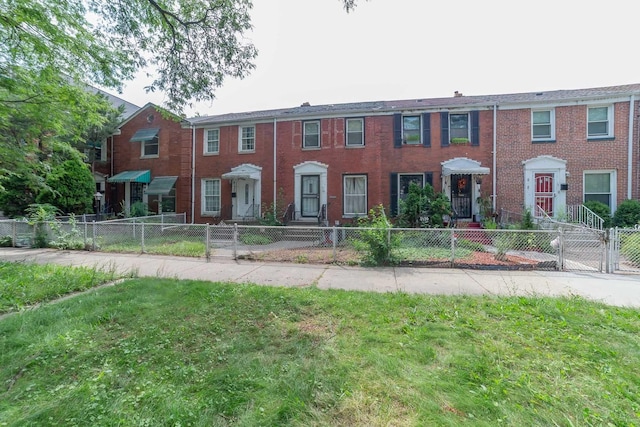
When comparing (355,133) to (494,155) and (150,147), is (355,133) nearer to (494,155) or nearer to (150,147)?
(494,155)

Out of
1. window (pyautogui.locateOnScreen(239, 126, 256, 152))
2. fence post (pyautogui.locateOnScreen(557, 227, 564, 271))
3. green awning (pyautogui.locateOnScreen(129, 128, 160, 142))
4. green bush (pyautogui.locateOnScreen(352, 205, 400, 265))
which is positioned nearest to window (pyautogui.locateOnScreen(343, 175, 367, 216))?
window (pyautogui.locateOnScreen(239, 126, 256, 152))

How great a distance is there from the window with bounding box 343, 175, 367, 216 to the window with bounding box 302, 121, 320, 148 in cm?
241

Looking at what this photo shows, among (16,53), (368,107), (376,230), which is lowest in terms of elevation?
(376,230)

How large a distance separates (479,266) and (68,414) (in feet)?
24.8

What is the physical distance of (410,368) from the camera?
272 cm

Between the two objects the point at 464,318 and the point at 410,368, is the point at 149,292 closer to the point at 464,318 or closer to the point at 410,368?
the point at 410,368

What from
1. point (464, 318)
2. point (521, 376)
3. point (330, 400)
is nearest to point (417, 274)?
point (464, 318)

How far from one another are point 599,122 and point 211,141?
59.2 feet

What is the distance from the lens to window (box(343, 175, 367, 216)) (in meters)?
14.1

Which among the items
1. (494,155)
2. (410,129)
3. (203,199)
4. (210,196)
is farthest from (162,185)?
(494,155)

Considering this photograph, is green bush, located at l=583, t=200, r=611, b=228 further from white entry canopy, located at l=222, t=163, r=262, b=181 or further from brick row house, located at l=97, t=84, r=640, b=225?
white entry canopy, located at l=222, t=163, r=262, b=181

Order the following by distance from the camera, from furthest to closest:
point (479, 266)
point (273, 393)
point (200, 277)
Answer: point (479, 266) → point (200, 277) → point (273, 393)

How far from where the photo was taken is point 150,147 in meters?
17.2

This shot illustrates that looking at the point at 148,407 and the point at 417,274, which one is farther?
the point at 417,274
